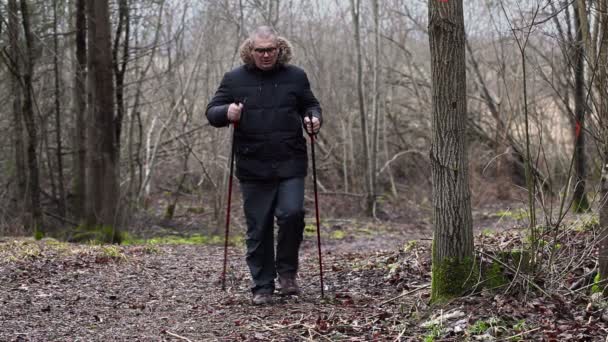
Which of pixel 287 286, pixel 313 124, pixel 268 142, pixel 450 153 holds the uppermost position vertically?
pixel 313 124

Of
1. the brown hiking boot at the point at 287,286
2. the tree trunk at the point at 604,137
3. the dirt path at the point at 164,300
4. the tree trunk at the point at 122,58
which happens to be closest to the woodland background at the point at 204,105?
the tree trunk at the point at 122,58

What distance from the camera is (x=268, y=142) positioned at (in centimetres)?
604

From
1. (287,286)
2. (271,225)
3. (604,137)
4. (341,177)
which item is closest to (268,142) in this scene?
(271,225)

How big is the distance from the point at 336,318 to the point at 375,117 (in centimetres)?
1149

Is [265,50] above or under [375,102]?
under

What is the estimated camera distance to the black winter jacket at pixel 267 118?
6059 mm

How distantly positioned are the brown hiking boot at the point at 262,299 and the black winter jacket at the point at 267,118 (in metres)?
0.88

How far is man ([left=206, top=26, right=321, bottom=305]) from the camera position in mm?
6059

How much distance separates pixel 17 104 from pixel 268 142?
10.3 m

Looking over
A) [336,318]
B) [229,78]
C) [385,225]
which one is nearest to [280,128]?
[229,78]

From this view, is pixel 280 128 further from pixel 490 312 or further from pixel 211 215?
pixel 211 215

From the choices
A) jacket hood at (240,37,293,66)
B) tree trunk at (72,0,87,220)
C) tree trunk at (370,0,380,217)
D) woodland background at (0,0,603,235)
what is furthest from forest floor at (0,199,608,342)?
tree trunk at (370,0,380,217)

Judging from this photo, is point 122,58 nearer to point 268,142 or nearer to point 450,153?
point 268,142

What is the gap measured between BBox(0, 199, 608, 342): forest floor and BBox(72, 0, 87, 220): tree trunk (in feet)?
18.0
